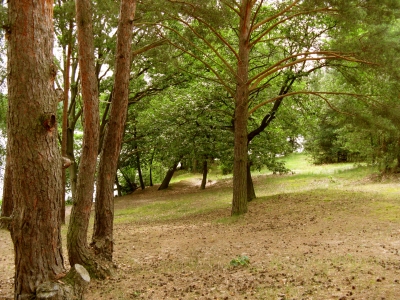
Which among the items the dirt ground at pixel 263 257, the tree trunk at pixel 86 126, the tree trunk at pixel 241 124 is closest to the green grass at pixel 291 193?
the tree trunk at pixel 241 124

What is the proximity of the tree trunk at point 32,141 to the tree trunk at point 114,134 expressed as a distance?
2340mm

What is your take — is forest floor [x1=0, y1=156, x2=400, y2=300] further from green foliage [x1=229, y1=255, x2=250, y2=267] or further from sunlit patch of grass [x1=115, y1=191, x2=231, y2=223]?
sunlit patch of grass [x1=115, y1=191, x2=231, y2=223]

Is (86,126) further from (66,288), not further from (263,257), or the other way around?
(263,257)

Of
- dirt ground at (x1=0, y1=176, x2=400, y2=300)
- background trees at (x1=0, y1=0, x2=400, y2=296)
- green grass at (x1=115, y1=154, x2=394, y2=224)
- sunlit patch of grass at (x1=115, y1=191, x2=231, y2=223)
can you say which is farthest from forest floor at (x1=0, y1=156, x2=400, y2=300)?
background trees at (x1=0, y1=0, x2=400, y2=296)

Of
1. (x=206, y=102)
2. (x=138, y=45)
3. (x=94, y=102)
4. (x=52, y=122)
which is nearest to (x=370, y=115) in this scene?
(x=206, y=102)

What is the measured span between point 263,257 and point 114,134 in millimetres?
3565

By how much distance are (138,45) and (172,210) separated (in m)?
7.82

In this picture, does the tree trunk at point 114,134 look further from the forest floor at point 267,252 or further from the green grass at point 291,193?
the green grass at point 291,193

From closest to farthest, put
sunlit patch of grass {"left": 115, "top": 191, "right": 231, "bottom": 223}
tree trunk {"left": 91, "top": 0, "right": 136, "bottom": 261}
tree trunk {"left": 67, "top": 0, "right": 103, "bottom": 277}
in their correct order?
tree trunk {"left": 67, "top": 0, "right": 103, "bottom": 277} → tree trunk {"left": 91, "top": 0, "right": 136, "bottom": 261} → sunlit patch of grass {"left": 115, "top": 191, "right": 231, "bottom": 223}

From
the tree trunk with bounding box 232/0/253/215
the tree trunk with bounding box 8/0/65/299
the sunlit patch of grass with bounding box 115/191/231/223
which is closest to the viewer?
the tree trunk with bounding box 8/0/65/299

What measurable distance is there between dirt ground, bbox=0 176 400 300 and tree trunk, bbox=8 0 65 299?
1.44 meters

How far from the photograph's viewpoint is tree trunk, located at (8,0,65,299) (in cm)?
409

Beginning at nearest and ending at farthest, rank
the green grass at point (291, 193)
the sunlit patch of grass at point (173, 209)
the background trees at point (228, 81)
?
the background trees at point (228, 81) < the green grass at point (291, 193) < the sunlit patch of grass at point (173, 209)

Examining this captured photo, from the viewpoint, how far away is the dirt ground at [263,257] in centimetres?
520
